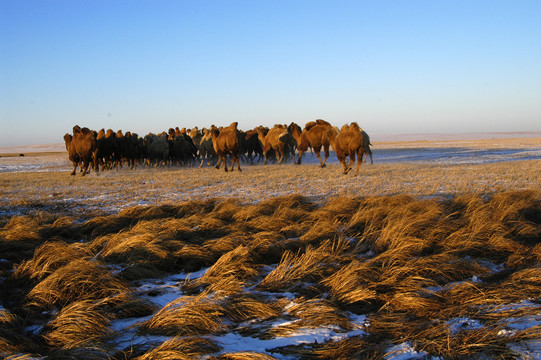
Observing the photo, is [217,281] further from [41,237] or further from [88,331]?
[41,237]

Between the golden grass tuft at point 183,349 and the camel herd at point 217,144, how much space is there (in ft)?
39.7

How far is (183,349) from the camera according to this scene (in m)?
2.90

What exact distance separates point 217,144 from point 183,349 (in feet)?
53.3

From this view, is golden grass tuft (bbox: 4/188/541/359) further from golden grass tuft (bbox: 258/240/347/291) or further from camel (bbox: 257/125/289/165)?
camel (bbox: 257/125/289/165)

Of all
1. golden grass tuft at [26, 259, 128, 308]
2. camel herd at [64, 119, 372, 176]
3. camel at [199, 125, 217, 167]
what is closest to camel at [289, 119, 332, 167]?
camel herd at [64, 119, 372, 176]

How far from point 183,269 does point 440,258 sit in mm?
3176

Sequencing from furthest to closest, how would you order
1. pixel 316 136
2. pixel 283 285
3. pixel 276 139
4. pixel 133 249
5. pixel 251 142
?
pixel 251 142 → pixel 276 139 → pixel 316 136 → pixel 133 249 → pixel 283 285

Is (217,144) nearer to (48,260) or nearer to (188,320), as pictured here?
(48,260)

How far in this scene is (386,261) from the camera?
15.9ft

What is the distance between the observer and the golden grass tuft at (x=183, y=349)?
2.79m

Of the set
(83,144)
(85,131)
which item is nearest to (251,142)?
(85,131)

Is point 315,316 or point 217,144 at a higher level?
point 217,144

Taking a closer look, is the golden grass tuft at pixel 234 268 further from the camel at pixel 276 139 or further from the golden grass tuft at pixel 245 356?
the camel at pixel 276 139

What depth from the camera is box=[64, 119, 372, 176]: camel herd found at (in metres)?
15.5
